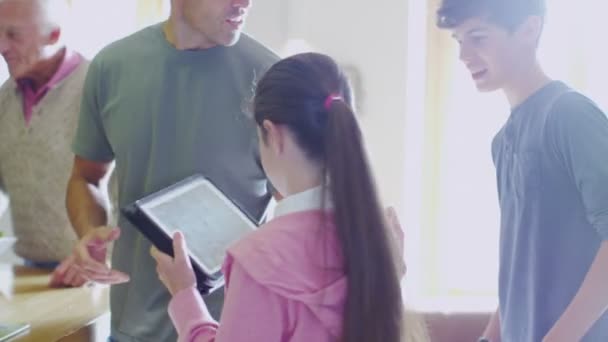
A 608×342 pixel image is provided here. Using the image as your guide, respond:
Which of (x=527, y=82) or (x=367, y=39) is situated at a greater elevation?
(x=527, y=82)

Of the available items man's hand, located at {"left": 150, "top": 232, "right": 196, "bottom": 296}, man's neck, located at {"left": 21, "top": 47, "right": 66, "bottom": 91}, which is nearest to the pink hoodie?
man's hand, located at {"left": 150, "top": 232, "right": 196, "bottom": 296}

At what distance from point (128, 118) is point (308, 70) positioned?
0.53 meters

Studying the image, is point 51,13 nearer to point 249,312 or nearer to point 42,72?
point 42,72

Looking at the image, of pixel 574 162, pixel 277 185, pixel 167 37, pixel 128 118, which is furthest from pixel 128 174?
pixel 574 162

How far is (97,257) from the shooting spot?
1.44 metres

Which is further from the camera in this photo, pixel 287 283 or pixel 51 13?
pixel 51 13

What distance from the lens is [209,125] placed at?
140 cm

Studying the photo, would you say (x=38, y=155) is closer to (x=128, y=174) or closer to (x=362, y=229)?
(x=128, y=174)

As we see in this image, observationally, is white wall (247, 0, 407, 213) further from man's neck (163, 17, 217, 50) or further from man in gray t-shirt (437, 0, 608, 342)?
man in gray t-shirt (437, 0, 608, 342)

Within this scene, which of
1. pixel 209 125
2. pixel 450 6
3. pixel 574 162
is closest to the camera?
pixel 574 162

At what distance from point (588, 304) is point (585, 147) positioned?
214 mm

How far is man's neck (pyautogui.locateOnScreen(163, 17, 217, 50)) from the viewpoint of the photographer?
57.4 inches

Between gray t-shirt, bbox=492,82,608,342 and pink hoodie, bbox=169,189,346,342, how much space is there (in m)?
0.38

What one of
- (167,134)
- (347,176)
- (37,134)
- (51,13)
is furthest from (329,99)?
(51,13)
